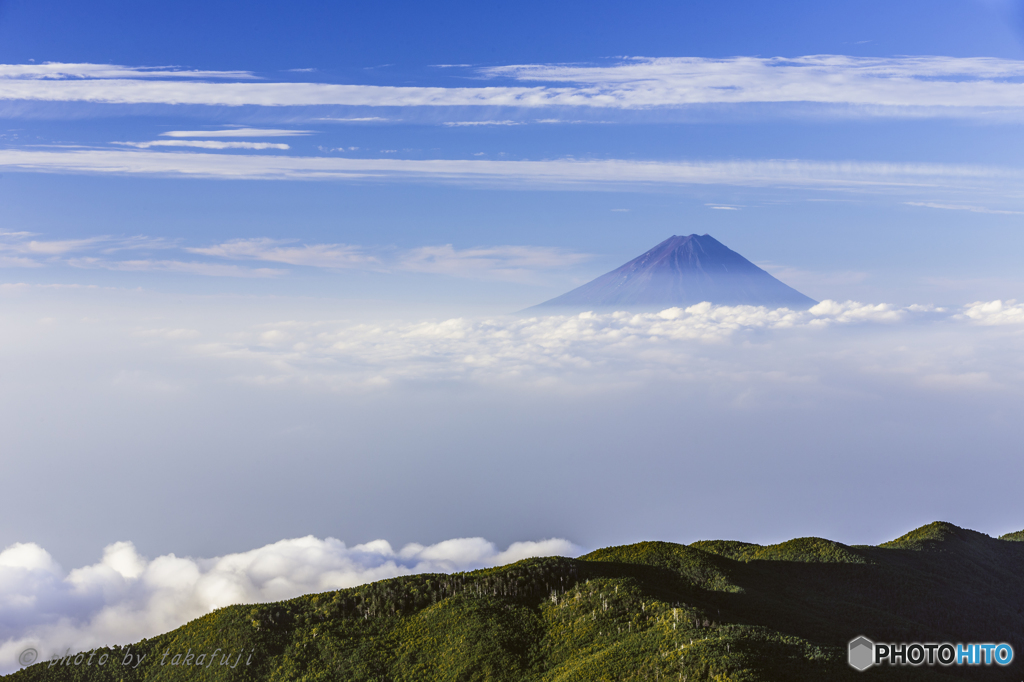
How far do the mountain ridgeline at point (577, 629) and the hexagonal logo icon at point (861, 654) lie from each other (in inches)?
39.5

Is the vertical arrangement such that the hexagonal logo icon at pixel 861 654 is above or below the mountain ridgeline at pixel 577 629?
below

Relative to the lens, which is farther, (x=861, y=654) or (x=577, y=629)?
(x=577, y=629)

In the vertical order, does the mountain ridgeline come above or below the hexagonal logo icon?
above

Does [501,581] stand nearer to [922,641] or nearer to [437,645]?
[437,645]

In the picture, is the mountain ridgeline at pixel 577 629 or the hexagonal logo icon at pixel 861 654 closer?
the hexagonal logo icon at pixel 861 654

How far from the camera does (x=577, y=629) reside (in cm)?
6994

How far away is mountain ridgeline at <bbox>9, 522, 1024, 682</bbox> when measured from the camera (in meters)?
60.5

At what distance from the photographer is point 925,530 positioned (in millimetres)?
128000

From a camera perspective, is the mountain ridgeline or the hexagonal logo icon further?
the mountain ridgeline

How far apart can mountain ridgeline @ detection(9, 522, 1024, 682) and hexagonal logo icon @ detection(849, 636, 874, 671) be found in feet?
3.29

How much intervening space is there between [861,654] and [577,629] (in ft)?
84.3

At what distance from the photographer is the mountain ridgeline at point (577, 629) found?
2383 inches

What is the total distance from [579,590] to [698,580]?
17.4 m

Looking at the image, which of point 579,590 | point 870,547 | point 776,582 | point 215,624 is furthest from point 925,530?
point 215,624
